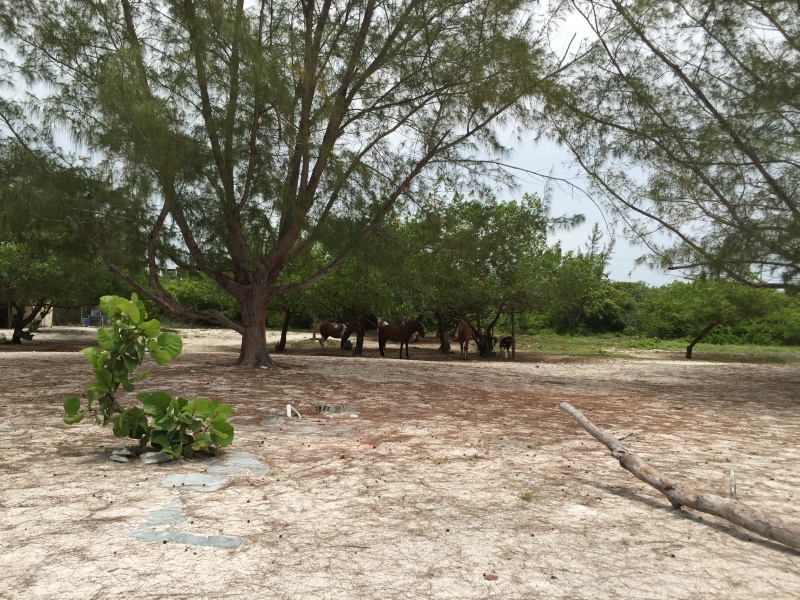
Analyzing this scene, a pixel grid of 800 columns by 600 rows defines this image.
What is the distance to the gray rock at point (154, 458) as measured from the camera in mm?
4223

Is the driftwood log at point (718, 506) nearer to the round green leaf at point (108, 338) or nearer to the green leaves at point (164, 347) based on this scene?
the green leaves at point (164, 347)

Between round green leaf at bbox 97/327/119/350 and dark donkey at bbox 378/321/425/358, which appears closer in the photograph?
round green leaf at bbox 97/327/119/350

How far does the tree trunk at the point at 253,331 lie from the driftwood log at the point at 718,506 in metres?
8.41

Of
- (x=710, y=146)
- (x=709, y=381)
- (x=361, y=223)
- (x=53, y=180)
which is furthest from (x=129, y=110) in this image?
(x=709, y=381)

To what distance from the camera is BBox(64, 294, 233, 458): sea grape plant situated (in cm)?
425

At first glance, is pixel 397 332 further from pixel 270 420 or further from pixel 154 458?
pixel 154 458

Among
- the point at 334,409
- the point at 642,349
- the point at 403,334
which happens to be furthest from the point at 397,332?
the point at 334,409

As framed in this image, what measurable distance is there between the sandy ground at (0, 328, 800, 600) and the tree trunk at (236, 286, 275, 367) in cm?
470

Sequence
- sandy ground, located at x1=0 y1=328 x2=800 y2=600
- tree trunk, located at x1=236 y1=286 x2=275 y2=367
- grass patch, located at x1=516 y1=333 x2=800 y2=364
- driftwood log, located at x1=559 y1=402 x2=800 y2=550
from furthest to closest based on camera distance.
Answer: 1. grass patch, located at x1=516 y1=333 x2=800 y2=364
2. tree trunk, located at x1=236 y1=286 x2=275 y2=367
3. driftwood log, located at x1=559 y1=402 x2=800 y2=550
4. sandy ground, located at x1=0 y1=328 x2=800 y2=600

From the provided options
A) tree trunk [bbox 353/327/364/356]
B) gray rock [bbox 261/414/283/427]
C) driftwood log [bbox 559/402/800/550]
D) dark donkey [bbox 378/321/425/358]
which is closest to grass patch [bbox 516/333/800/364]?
dark donkey [bbox 378/321/425/358]

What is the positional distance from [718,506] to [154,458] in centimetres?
311

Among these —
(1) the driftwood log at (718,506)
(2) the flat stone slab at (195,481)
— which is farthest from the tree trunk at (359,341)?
(1) the driftwood log at (718,506)

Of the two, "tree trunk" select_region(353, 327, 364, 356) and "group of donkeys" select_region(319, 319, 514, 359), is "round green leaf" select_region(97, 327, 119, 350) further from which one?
"tree trunk" select_region(353, 327, 364, 356)

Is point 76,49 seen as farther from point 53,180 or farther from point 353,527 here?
point 353,527
